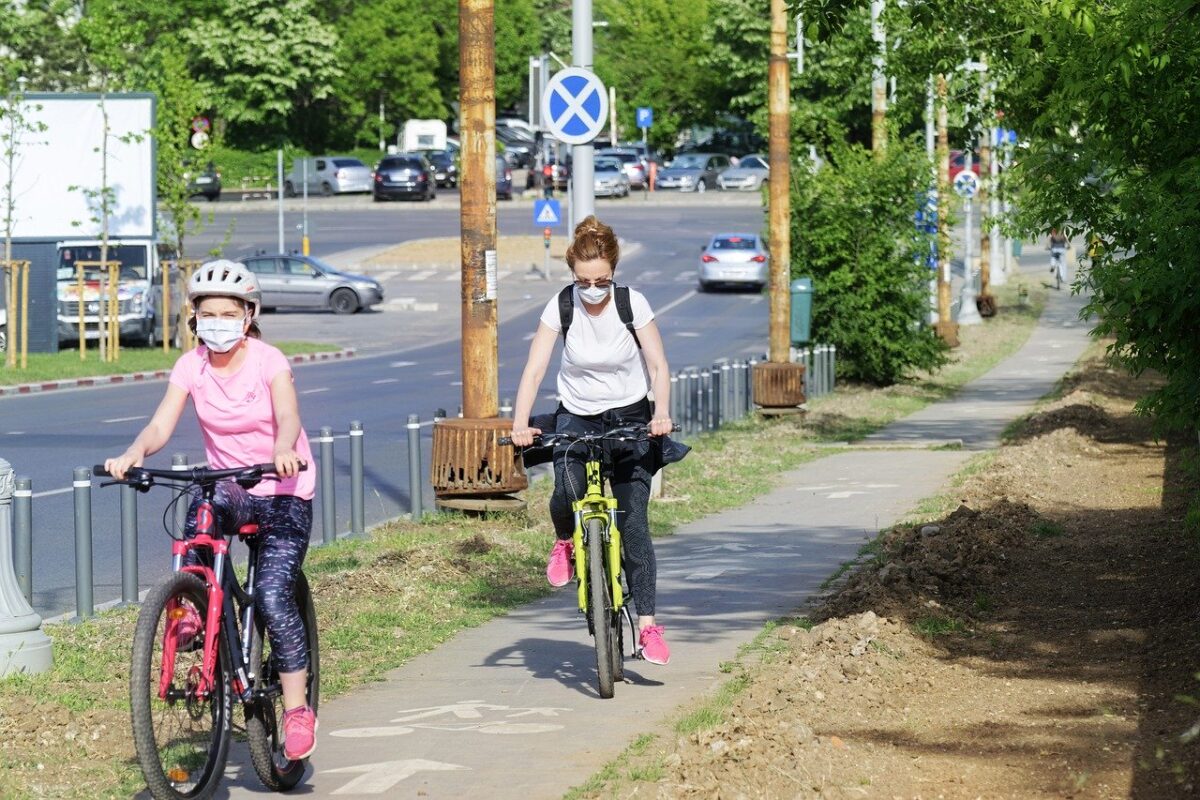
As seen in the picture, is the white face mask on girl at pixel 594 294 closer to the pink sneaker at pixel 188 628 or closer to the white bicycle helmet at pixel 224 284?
the white bicycle helmet at pixel 224 284

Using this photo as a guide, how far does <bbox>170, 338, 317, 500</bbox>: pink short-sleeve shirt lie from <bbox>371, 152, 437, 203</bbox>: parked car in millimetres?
69302

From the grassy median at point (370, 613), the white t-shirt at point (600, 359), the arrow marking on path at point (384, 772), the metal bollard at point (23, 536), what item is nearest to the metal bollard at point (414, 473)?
the grassy median at point (370, 613)

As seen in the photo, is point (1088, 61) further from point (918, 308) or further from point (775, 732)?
point (918, 308)

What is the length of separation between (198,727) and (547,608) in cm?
449

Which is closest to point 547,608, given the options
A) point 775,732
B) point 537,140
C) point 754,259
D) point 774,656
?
point 774,656

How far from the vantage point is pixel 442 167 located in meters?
80.4

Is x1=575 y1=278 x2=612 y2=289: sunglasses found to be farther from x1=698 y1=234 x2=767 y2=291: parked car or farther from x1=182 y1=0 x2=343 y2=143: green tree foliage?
x1=182 y1=0 x2=343 y2=143: green tree foliage

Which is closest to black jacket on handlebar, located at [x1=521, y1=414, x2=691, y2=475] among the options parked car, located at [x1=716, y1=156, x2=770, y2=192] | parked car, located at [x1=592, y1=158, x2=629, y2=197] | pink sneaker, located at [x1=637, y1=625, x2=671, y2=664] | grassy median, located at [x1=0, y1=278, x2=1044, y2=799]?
pink sneaker, located at [x1=637, y1=625, x2=671, y2=664]

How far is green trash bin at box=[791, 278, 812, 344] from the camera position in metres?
25.8

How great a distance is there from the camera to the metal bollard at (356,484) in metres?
13.5

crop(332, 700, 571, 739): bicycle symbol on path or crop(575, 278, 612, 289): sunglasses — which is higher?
crop(575, 278, 612, 289): sunglasses

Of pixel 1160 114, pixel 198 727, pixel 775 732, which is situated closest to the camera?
pixel 198 727

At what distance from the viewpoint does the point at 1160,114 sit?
9.95m

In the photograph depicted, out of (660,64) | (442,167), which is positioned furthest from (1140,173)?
(660,64)
